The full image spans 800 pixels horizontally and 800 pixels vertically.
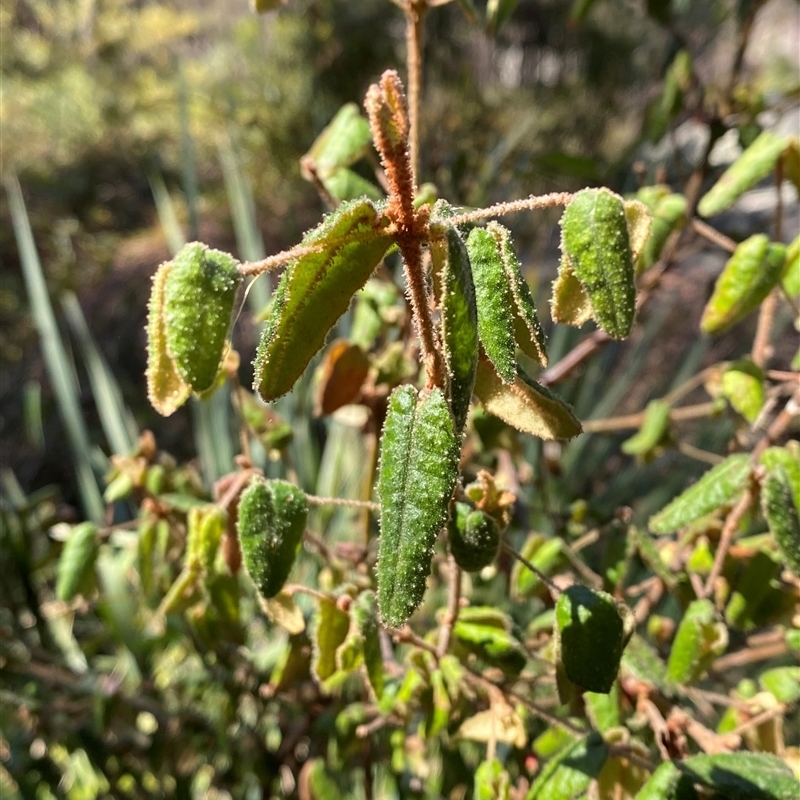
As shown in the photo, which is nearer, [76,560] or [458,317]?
[458,317]

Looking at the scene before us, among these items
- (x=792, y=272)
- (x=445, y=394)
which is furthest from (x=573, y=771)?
(x=792, y=272)

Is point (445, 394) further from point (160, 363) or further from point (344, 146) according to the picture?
point (344, 146)

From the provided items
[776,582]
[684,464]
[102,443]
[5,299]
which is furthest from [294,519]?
[5,299]

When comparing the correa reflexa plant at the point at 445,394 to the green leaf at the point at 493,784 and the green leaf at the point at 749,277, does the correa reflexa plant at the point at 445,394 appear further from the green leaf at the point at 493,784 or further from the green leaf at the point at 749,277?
the green leaf at the point at 749,277

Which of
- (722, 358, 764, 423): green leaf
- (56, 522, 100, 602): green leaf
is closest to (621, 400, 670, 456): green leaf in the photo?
(722, 358, 764, 423): green leaf

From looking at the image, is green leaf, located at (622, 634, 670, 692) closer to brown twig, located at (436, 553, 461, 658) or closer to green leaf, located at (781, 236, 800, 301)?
brown twig, located at (436, 553, 461, 658)

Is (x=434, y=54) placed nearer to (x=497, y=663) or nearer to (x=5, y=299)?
(x=5, y=299)

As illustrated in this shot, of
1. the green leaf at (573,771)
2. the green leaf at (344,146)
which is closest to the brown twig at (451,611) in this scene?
the green leaf at (573,771)
